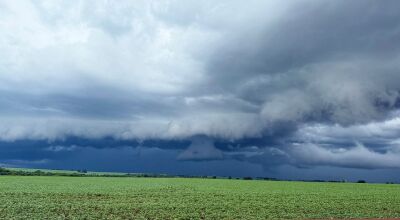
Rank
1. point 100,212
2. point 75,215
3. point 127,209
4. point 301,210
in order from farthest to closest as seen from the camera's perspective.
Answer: point 301,210 < point 127,209 < point 100,212 < point 75,215

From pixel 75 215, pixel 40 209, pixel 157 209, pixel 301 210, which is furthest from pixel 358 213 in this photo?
pixel 40 209

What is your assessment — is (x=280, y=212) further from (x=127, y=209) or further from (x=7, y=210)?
(x=7, y=210)

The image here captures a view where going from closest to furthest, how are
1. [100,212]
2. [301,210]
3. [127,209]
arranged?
[100,212] → [127,209] → [301,210]

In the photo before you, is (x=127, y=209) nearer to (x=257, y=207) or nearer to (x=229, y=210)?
(x=229, y=210)

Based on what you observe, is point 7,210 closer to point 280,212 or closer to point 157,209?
point 157,209

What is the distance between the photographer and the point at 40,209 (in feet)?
133

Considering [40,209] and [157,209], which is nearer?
[40,209]

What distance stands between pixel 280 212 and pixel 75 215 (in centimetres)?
2005

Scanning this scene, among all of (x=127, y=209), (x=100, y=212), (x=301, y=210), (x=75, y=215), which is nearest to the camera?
(x=75, y=215)

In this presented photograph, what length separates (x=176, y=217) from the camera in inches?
1478

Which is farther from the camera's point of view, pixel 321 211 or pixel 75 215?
pixel 321 211

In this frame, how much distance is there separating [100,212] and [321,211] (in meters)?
22.7

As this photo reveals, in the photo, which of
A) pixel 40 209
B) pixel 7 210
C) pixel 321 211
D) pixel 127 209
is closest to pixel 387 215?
pixel 321 211

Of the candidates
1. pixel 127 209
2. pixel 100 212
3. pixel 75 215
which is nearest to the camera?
pixel 75 215
